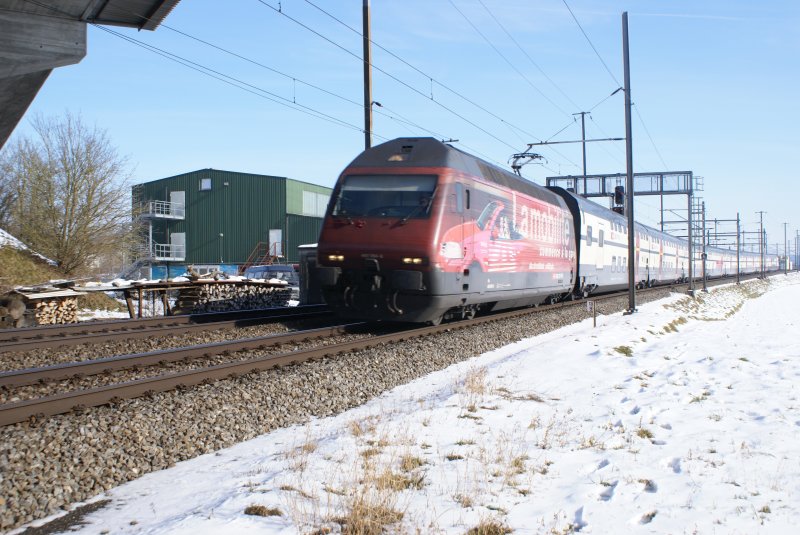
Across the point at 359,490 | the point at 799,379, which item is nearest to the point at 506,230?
the point at 799,379

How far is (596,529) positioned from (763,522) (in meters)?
1.09

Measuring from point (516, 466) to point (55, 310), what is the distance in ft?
49.1

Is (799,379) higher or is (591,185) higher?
(591,185)

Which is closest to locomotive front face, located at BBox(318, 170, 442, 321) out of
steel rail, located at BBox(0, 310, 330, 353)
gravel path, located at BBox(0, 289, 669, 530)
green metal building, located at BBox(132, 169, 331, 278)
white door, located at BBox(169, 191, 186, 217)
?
steel rail, located at BBox(0, 310, 330, 353)

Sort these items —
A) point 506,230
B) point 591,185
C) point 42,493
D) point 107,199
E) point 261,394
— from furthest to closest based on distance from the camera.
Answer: point 591,185
point 107,199
point 506,230
point 261,394
point 42,493

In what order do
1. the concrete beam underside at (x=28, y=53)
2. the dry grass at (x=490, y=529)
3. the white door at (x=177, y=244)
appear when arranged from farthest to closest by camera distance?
the white door at (x=177, y=244)
the concrete beam underside at (x=28, y=53)
the dry grass at (x=490, y=529)

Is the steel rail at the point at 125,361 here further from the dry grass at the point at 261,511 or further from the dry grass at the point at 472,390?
the dry grass at the point at 261,511

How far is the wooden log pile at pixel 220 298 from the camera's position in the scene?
1861 centimetres

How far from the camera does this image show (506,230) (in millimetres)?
15047

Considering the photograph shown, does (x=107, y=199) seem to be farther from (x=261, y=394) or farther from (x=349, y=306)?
(x=261, y=394)

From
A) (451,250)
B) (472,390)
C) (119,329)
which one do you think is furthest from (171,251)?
(472,390)

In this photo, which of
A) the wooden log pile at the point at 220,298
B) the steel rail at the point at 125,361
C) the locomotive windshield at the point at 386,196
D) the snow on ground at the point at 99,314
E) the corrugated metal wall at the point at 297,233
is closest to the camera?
the steel rail at the point at 125,361

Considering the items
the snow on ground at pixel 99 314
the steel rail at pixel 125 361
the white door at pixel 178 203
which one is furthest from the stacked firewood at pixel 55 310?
the white door at pixel 178 203

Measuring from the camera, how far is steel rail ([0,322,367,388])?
294 inches
